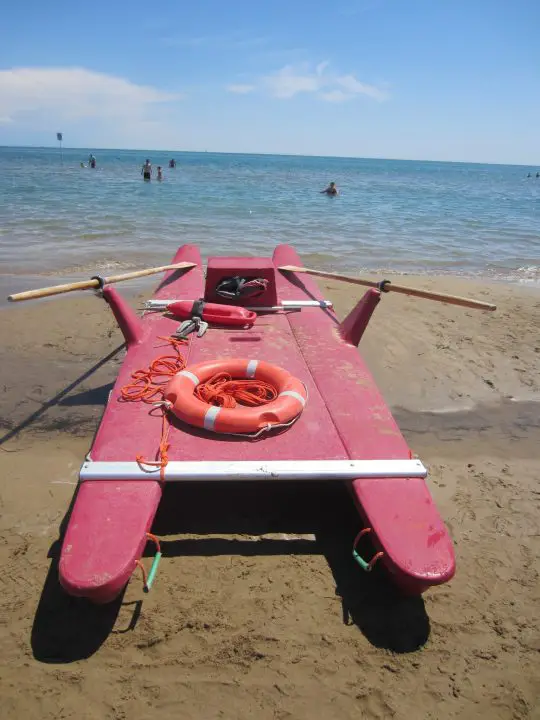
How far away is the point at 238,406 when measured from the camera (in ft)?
11.8

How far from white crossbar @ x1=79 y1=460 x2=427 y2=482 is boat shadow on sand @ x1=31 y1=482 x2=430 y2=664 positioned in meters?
0.53

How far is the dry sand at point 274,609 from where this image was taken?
2.30 metres

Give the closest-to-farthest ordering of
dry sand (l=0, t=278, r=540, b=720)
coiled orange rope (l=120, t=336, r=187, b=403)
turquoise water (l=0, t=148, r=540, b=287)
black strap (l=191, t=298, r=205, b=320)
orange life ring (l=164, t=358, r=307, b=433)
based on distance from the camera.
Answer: dry sand (l=0, t=278, r=540, b=720)
orange life ring (l=164, t=358, r=307, b=433)
coiled orange rope (l=120, t=336, r=187, b=403)
black strap (l=191, t=298, r=205, b=320)
turquoise water (l=0, t=148, r=540, b=287)

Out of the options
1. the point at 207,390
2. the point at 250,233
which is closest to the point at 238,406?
the point at 207,390

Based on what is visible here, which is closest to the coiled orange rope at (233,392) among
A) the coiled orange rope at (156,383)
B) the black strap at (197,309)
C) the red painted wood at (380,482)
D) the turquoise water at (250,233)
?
the coiled orange rope at (156,383)

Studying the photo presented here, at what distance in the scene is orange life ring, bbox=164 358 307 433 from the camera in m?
3.26

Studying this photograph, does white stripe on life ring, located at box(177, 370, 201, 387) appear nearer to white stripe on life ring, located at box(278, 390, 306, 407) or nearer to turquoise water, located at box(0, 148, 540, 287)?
white stripe on life ring, located at box(278, 390, 306, 407)

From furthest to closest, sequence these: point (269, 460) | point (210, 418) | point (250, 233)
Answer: point (250, 233) → point (210, 418) → point (269, 460)

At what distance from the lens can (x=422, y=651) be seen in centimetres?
253

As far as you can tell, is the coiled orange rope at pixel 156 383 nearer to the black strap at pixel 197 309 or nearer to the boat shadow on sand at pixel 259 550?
the boat shadow on sand at pixel 259 550

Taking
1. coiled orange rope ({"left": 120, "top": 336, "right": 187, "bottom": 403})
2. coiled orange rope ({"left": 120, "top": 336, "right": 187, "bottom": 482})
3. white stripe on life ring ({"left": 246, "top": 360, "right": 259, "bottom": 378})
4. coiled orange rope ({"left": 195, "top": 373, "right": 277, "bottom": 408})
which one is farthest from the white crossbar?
white stripe on life ring ({"left": 246, "top": 360, "right": 259, "bottom": 378})

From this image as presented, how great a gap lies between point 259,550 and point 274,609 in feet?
1.42

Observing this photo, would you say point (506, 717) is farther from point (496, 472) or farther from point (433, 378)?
point (433, 378)

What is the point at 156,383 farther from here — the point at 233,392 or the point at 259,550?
the point at 259,550
